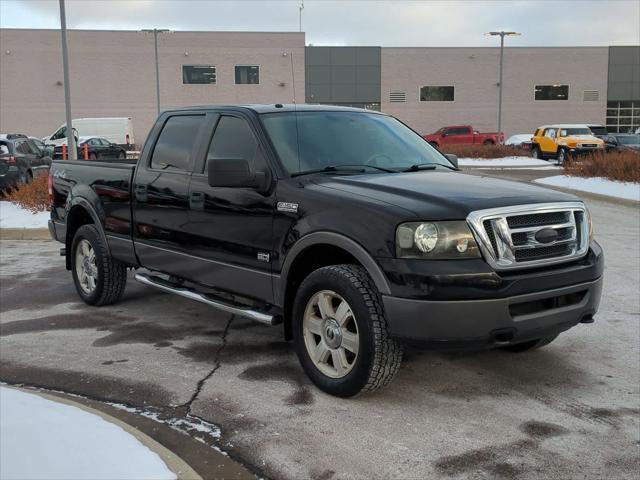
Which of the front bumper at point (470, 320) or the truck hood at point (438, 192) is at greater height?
the truck hood at point (438, 192)

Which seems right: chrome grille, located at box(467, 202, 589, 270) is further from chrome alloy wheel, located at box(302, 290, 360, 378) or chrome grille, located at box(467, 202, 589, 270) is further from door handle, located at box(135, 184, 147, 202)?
door handle, located at box(135, 184, 147, 202)

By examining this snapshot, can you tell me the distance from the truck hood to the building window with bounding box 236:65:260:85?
48.7 meters

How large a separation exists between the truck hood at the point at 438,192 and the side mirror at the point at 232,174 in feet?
1.45

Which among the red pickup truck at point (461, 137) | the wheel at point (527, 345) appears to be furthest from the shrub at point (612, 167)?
the red pickup truck at point (461, 137)

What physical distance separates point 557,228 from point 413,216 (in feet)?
3.33

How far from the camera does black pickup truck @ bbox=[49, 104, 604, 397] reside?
12.7ft

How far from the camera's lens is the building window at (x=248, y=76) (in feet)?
170

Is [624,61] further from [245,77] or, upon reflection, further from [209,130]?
[209,130]

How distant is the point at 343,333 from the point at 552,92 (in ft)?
180

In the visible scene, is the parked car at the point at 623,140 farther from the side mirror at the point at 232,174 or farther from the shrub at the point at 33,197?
the side mirror at the point at 232,174

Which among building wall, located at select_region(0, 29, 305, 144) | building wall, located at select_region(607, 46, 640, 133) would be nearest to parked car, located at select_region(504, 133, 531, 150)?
building wall, located at select_region(607, 46, 640, 133)

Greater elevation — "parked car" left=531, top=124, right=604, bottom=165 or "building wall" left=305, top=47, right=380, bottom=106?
"building wall" left=305, top=47, right=380, bottom=106

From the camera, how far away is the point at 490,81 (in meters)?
53.7

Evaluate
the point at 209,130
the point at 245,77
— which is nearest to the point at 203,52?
the point at 245,77
